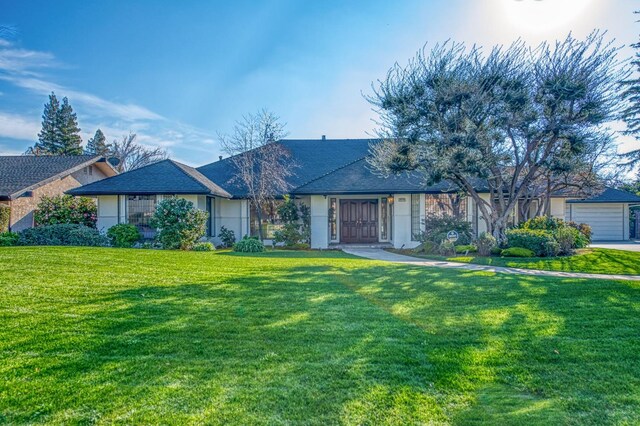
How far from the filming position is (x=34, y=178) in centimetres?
1969

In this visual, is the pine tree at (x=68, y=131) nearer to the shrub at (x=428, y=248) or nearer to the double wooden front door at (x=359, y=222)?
the double wooden front door at (x=359, y=222)

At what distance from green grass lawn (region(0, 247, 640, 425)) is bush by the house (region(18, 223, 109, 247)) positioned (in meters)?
7.67

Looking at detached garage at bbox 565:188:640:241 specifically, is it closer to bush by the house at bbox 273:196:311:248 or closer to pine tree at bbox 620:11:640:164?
pine tree at bbox 620:11:640:164

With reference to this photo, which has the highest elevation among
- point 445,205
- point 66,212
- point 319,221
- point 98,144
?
point 98,144

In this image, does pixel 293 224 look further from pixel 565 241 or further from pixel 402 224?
pixel 565 241

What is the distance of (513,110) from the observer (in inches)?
500

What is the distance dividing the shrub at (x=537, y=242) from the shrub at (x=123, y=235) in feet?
45.8

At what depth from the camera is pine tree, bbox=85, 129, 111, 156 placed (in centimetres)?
4722

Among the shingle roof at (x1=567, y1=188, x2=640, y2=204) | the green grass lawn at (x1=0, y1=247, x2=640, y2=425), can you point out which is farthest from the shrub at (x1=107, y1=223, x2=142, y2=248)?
the shingle roof at (x1=567, y1=188, x2=640, y2=204)

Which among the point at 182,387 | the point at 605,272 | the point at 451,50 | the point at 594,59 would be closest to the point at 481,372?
the point at 182,387

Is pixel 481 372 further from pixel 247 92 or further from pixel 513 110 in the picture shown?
pixel 247 92

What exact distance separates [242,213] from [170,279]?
12.0 m

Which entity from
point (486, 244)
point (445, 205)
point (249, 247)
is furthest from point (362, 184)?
point (486, 244)

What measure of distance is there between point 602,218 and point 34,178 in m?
32.0
